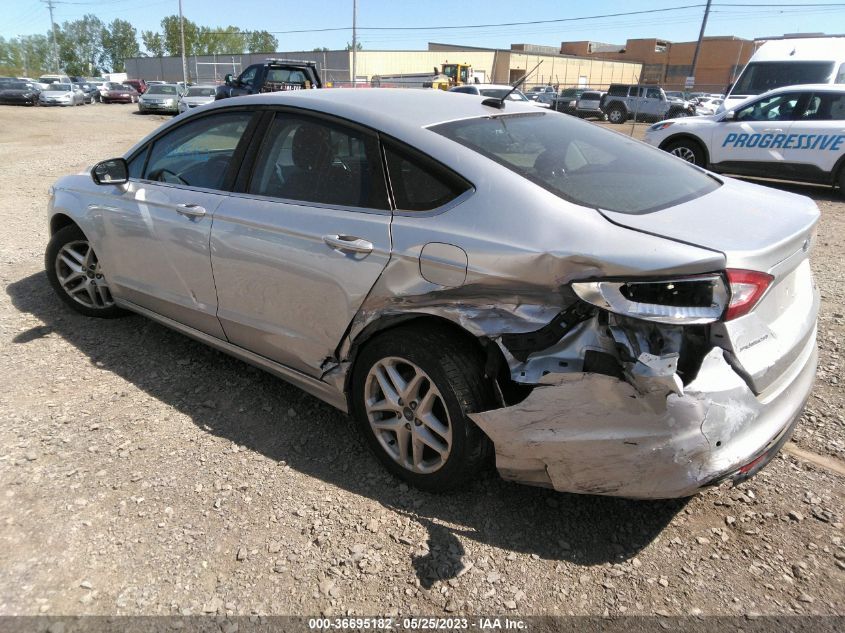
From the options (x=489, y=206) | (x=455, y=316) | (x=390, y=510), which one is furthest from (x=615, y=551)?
(x=489, y=206)

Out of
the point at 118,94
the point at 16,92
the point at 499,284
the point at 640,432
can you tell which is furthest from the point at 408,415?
the point at 118,94

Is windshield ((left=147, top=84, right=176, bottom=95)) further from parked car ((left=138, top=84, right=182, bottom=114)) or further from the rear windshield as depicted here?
the rear windshield

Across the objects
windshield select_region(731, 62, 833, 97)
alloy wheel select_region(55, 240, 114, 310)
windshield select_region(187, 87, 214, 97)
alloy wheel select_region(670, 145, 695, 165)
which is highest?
Result: windshield select_region(731, 62, 833, 97)

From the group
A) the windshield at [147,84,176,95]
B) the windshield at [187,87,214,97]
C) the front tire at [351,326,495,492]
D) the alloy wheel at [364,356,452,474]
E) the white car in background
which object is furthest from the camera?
the windshield at [147,84,176,95]

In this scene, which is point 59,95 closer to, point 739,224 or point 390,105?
point 390,105

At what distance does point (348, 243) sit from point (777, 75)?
573 inches

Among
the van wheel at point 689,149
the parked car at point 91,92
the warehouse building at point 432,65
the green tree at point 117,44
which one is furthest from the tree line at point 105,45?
the van wheel at point 689,149

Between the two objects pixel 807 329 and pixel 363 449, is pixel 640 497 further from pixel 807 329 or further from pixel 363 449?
pixel 363 449

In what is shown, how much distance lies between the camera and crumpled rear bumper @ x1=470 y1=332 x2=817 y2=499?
6.47 ft

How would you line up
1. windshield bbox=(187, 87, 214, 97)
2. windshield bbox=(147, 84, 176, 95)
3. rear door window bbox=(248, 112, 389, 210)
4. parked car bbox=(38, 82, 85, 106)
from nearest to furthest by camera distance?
rear door window bbox=(248, 112, 389, 210) < windshield bbox=(187, 87, 214, 97) < windshield bbox=(147, 84, 176, 95) < parked car bbox=(38, 82, 85, 106)

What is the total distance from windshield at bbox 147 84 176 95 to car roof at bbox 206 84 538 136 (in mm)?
31574

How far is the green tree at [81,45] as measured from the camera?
341ft

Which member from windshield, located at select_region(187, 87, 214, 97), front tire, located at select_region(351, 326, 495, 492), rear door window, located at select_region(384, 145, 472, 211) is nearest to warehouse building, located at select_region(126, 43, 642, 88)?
windshield, located at select_region(187, 87, 214, 97)

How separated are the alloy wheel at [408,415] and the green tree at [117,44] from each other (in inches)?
5257
